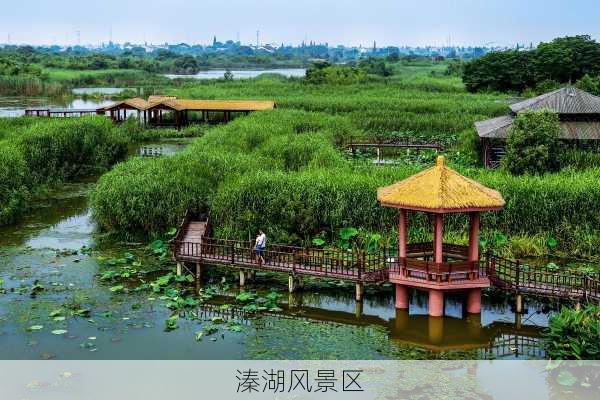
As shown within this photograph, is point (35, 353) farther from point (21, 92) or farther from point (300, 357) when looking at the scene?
point (21, 92)

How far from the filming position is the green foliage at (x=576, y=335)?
14.9m

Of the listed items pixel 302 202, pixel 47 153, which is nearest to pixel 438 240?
pixel 302 202

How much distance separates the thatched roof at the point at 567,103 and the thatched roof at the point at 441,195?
15.5m

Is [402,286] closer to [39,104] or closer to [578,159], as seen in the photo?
[578,159]

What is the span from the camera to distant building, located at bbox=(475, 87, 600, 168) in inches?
1270

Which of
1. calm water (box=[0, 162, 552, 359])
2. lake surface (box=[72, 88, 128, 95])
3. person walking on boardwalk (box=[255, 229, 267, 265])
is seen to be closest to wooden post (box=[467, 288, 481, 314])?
calm water (box=[0, 162, 552, 359])

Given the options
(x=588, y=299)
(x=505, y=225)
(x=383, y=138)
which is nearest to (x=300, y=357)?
(x=588, y=299)

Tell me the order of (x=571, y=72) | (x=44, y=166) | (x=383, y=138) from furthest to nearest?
(x=571, y=72)
(x=383, y=138)
(x=44, y=166)

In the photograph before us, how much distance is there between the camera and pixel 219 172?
27234mm

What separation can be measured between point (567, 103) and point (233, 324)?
2152 centimetres

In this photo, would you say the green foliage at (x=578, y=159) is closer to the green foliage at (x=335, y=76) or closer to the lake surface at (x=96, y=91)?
the green foliage at (x=335, y=76)

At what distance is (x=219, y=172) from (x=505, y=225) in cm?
993

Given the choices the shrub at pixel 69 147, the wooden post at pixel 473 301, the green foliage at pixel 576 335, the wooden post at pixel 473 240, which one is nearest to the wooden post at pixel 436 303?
the wooden post at pixel 473 301

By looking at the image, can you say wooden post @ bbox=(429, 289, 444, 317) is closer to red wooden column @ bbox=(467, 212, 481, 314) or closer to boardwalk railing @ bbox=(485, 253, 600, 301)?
red wooden column @ bbox=(467, 212, 481, 314)
